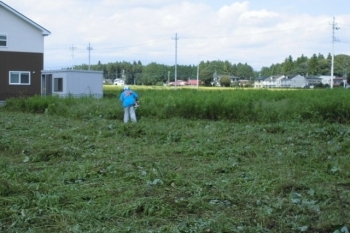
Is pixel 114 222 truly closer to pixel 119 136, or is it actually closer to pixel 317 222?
pixel 317 222

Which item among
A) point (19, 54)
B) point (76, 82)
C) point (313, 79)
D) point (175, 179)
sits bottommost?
point (175, 179)

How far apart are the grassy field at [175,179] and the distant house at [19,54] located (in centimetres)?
1692

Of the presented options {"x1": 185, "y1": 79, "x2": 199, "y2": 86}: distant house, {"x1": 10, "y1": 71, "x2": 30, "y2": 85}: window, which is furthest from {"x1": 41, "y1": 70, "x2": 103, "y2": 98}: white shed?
{"x1": 185, "y1": 79, "x2": 199, "y2": 86}: distant house

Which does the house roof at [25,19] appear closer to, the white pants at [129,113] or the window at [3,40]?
the window at [3,40]

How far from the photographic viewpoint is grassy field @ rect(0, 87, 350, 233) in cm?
550

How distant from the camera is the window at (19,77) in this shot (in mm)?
32781

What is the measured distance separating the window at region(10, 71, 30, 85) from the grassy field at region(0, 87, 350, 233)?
672 inches

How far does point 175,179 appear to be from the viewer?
24.8ft

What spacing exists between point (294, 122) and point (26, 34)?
22.6 m

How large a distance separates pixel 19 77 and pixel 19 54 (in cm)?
151

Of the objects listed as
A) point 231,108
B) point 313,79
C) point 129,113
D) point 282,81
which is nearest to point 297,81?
point 313,79

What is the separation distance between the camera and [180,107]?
20.3 metres

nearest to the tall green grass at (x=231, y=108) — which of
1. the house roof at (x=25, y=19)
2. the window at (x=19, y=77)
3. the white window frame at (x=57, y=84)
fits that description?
the white window frame at (x=57, y=84)

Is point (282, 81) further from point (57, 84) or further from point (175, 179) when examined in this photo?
point (175, 179)
